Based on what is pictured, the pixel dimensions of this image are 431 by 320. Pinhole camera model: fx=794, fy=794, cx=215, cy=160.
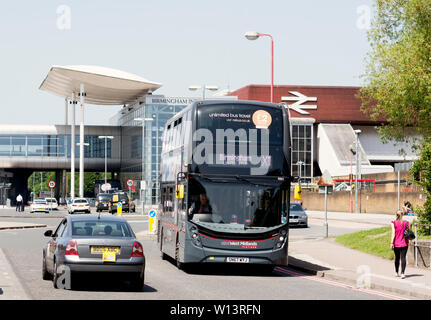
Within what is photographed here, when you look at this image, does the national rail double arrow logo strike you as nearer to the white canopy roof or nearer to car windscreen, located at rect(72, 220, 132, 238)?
the white canopy roof

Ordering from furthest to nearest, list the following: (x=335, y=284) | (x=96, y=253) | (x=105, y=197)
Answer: (x=105, y=197) → (x=335, y=284) → (x=96, y=253)

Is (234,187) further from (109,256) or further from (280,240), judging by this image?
(109,256)

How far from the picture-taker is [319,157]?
104 meters

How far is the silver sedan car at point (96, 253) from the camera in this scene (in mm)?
14594

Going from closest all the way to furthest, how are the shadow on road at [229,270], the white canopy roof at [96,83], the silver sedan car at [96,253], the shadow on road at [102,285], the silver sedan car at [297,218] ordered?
the silver sedan car at [96,253], the shadow on road at [102,285], the shadow on road at [229,270], the silver sedan car at [297,218], the white canopy roof at [96,83]

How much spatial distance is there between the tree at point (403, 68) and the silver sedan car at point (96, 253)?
15613 millimetres

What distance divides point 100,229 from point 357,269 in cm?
810

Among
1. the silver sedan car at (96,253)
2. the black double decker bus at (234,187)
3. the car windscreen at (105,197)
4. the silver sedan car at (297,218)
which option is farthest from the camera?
the car windscreen at (105,197)

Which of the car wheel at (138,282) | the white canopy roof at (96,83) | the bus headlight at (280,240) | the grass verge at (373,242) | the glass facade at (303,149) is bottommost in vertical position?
the grass verge at (373,242)

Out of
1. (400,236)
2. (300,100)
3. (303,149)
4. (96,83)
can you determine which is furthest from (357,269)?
(300,100)

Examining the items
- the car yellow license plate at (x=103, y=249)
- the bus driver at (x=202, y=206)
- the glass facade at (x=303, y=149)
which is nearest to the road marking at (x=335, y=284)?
the bus driver at (x=202, y=206)

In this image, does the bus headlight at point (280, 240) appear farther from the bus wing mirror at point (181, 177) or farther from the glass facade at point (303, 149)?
the glass facade at point (303, 149)

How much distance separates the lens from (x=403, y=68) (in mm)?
30719

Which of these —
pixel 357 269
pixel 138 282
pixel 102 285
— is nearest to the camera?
pixel 138 282
